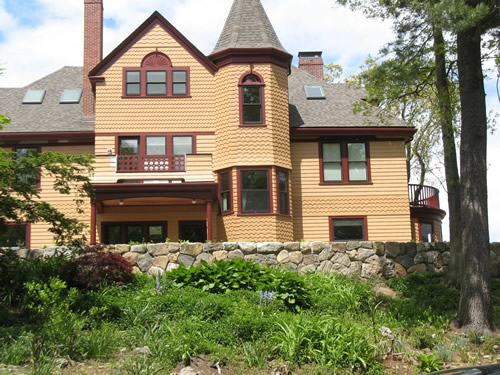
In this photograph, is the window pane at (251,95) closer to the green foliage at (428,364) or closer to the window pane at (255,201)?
the window pane at (255,201)

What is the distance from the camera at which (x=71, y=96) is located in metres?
24.0

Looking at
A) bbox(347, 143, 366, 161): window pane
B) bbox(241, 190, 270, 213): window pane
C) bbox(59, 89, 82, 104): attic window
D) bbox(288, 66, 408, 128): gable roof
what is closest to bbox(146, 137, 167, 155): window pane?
bbox(241, 190, 270, 213): window pane

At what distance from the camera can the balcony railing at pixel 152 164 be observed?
67.3 ft

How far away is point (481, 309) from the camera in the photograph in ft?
39.7

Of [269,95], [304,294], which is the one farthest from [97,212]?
[304,294]

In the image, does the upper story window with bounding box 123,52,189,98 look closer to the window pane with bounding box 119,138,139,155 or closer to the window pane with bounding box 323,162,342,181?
the window pane with bounding box 119,138,139,155

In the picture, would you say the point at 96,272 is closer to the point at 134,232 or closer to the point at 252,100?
the point at 134,232

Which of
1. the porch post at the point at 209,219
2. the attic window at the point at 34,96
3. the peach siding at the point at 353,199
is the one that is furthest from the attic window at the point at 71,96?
the peach siding at the point at 353,199

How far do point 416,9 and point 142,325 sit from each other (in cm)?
863

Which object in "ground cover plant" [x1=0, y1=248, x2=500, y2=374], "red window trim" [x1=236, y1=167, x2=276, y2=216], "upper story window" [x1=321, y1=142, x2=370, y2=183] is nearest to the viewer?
"ground cover plant" [x1=0, y1=248, x2=500, y2=374]

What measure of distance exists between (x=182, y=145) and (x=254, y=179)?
117 inches

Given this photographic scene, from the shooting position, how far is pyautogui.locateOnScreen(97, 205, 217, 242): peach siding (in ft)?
68.6

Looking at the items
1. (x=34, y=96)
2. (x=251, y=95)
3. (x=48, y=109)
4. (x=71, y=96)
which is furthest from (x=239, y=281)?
(x=34, y=96)

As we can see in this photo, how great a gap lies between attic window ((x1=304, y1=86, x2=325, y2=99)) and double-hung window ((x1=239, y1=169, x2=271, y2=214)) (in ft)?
17.1
